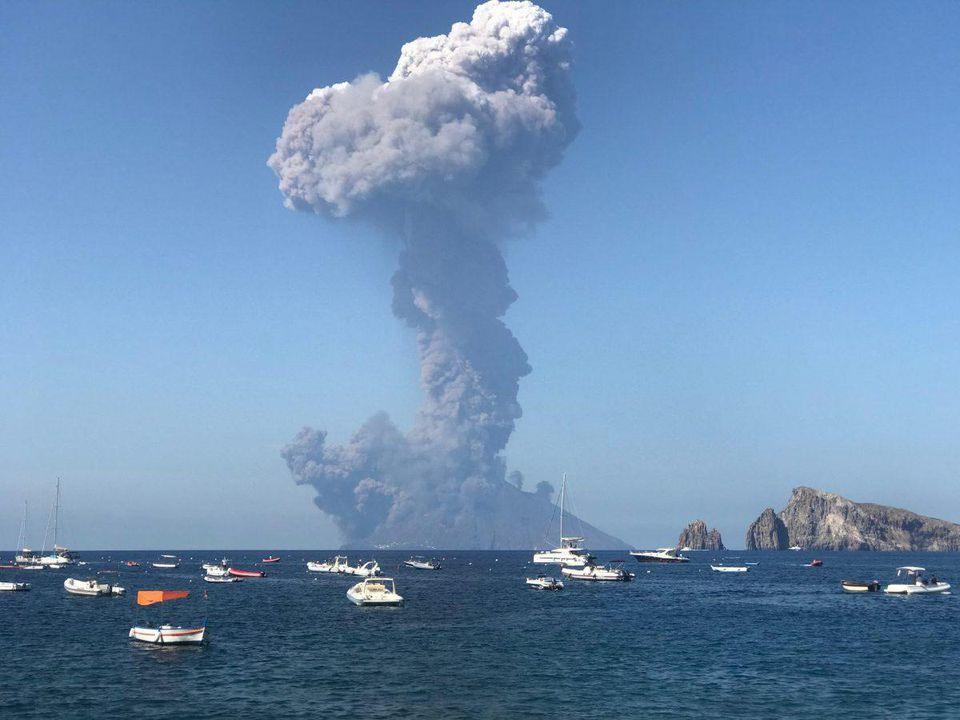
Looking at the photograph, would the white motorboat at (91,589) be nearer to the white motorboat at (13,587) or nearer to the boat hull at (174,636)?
the white motorboat at (13,587)

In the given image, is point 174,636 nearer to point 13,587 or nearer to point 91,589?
point 91,589

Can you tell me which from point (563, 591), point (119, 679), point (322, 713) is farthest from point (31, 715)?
point (563, 591)

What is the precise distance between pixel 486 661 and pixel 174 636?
1117 inches

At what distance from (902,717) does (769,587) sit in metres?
134

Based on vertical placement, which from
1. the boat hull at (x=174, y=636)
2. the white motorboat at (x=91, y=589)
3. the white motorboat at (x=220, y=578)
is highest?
the boat hull at (x=174, y=636)

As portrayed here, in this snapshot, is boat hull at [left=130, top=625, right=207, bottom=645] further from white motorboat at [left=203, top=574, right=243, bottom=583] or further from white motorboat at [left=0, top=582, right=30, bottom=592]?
white motorboat at [left=203, top=574, right=243, bottom=583]

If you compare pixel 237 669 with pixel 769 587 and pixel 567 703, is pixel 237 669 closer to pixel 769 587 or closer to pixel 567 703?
pixel 567 703

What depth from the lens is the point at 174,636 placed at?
84.4m

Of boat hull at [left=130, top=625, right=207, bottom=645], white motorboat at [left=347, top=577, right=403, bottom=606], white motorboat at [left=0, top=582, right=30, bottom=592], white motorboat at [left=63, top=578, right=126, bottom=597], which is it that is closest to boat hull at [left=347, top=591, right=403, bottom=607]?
white motorboat at [left=347, top=577, right=403, bottom=606]

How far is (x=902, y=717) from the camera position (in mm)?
59375

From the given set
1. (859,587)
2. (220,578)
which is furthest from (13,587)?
(859,587)

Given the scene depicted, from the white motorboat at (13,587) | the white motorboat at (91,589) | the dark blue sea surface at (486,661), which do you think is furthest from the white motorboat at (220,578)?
the dark blue sea surface at (486,661)

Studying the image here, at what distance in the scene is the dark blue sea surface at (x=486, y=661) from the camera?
61875 mm

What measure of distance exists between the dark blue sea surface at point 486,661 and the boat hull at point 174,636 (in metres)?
1.02
